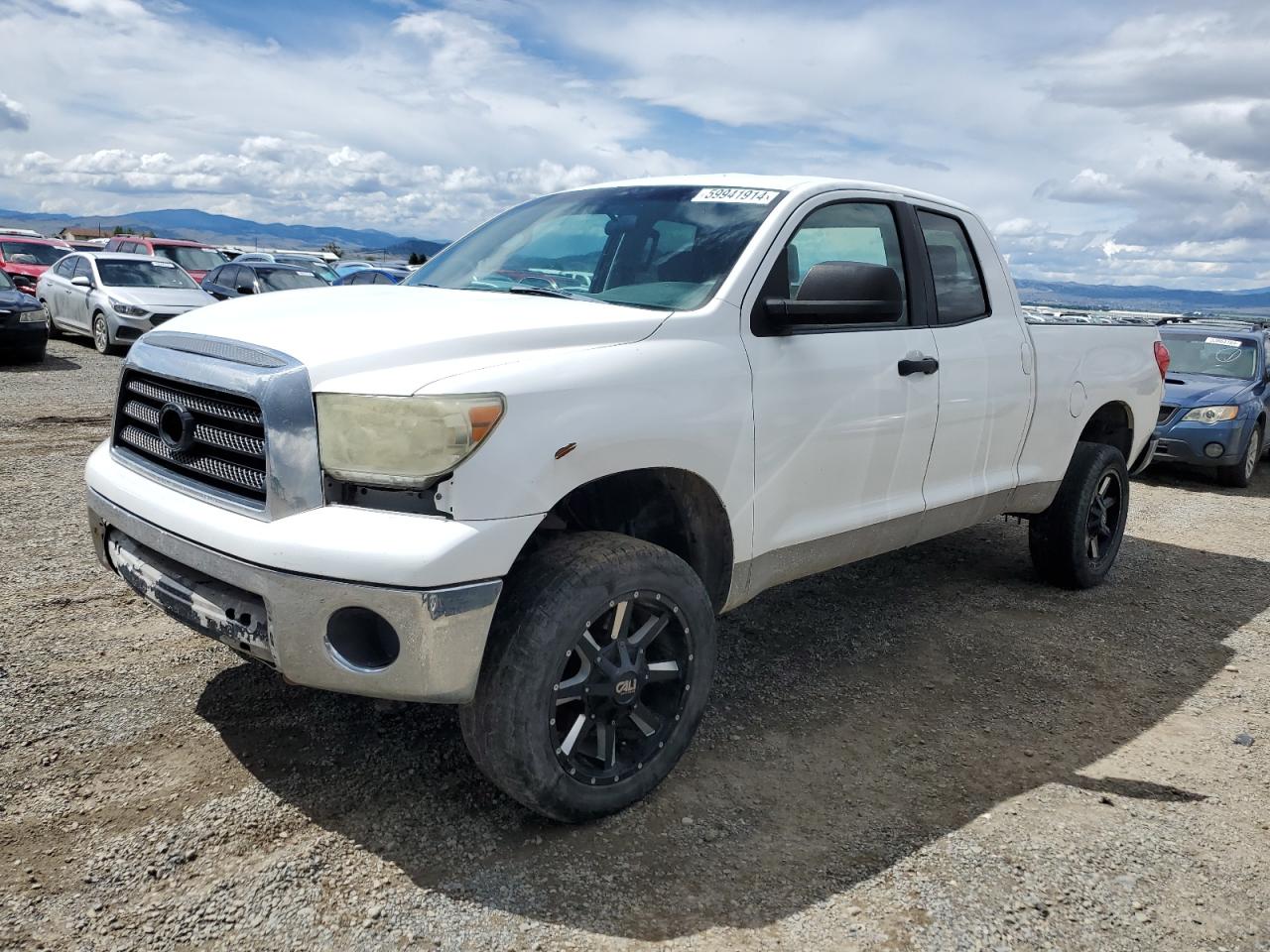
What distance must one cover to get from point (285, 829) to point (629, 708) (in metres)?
1.03

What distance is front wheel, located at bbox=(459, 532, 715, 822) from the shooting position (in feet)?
8.62

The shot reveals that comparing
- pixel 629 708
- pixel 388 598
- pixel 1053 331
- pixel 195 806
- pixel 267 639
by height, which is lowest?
pixel 195 806

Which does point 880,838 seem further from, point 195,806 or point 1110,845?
point 195,806

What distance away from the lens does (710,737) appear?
140 inches

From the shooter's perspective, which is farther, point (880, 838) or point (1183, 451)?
point (1183, 451)

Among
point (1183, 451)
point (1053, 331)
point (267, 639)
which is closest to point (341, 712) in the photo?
point (267, 639)

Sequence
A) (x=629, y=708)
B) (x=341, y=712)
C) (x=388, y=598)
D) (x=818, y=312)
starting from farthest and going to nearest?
(x=341, y=712), (x=818, y=312), (x=629, y=708), (x=388, y=598)

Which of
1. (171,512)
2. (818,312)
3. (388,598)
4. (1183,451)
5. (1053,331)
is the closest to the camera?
(388,598)

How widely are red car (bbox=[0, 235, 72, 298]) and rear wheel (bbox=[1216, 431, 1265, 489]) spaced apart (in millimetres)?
20549

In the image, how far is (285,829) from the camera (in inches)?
111

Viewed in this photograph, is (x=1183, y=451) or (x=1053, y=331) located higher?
(x=1053, y=331)

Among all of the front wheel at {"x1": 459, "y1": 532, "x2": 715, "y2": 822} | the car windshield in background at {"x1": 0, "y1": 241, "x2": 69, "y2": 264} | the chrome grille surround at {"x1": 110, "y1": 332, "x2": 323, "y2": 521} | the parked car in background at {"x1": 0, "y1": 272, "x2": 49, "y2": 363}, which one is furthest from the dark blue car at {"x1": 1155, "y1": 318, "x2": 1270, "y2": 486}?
the car windshield in background at {"x1": 0, "y1": 241, "x2": 69, "y2": 264}

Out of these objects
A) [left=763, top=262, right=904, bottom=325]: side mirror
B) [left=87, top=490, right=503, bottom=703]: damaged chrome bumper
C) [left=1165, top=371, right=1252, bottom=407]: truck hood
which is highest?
[left=763, top=262, right=904, bottom=325]: side mirror

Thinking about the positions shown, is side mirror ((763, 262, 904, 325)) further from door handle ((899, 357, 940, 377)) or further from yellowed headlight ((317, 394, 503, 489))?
yellowed headlight ((317, 394, 503, 489))
